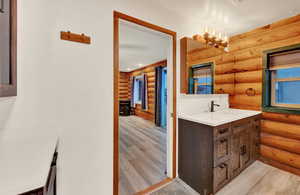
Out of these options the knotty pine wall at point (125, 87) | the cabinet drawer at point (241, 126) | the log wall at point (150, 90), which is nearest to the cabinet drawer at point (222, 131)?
the cabinet drawer at point (241, 126)

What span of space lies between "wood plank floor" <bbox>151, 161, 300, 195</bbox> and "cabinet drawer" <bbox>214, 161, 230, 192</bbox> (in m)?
0.13

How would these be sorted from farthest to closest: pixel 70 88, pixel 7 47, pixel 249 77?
→ 1. pixel 249 77
2. pixel 70 88
3. pixel 7 47

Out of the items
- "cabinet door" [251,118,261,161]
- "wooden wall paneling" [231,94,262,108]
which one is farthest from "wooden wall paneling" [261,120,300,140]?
"wooden wall paneling" [231,94,262,108]

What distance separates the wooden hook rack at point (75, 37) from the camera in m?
1.17

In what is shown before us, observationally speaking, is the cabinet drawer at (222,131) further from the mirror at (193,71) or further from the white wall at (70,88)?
the white wall at (70,88)

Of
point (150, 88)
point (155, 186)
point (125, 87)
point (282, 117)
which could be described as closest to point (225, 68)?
point (282, 117)

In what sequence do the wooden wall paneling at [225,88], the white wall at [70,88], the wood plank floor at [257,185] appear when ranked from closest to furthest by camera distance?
the white wall at [70,88] < the wood plank floor at [257,185] < the wooden wall paneling at [225,88]

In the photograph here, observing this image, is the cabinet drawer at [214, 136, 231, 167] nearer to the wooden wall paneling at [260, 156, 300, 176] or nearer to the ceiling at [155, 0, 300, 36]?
the wooden wall paneling at [260, 156, 300, 176]

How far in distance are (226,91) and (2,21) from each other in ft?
10.4

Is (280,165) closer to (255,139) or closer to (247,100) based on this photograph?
(255,139)

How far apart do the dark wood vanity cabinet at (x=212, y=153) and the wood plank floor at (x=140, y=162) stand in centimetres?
48

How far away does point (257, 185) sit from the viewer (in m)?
1.80

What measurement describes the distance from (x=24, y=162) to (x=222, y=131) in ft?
6.13

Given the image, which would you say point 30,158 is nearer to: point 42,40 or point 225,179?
point 42,40
